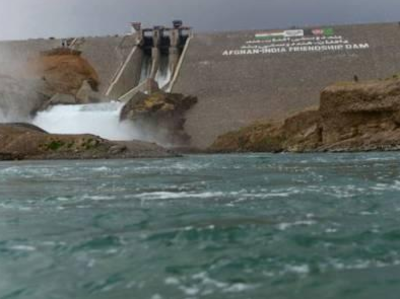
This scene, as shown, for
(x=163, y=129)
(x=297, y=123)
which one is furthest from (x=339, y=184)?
(x=163, y=129)

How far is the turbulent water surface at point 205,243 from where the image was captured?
258 inches

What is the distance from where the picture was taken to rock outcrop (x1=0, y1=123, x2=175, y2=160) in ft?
114

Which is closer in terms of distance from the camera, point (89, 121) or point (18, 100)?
point (89, 121)

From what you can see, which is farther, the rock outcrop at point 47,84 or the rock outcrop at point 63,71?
the rock outcrop at point 63,71

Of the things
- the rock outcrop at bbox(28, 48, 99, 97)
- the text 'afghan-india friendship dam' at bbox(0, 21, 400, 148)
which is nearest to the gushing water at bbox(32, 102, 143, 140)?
the text 'afghan-india friendship dam' at bbox(0, 21, 400, 148)

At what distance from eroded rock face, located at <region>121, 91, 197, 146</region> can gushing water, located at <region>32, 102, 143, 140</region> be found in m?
0.75

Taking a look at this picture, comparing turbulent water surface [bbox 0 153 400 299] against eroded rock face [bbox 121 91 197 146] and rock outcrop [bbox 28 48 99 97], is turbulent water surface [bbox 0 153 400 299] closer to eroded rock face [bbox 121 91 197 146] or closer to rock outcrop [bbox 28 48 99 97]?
eroded rock face [bbox 121 91 197 146]

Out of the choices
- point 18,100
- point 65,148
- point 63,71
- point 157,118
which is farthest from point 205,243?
point 63,71

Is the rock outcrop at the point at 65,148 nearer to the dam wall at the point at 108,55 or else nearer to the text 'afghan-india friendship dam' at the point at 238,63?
the text 'afghan-india friendship dam' at the point at 238,63

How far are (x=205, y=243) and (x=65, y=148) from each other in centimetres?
2816

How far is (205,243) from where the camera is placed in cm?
833

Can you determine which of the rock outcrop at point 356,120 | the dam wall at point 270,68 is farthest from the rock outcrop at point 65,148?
the dam wall at point 270,68

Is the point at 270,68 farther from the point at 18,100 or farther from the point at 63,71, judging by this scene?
the point at 18,100

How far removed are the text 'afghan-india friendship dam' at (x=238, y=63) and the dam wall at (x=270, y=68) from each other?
0.25ft
